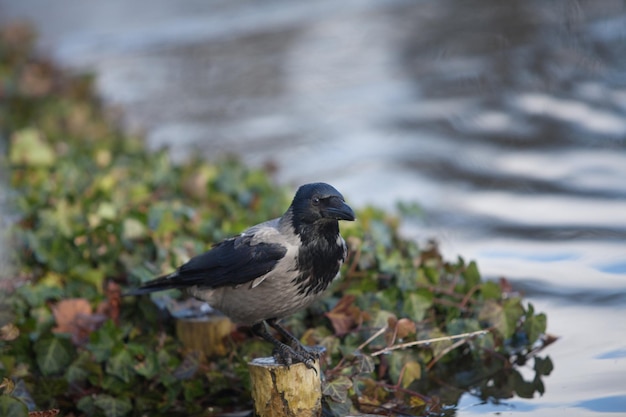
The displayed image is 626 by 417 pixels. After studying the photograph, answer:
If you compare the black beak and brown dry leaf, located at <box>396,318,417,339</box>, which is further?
brown dry leaf, located at <box>396,318,417,339</box>

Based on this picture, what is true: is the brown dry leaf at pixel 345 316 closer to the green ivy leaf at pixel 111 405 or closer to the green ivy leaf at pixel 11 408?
the green ivy leaf at pixel 111 405

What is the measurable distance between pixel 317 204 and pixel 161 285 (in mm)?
912

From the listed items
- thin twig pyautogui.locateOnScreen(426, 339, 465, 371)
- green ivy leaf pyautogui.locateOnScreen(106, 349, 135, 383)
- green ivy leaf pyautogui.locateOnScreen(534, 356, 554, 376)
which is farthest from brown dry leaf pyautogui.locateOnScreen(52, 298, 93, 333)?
green ivy leaf pyautogui.locateOnScreen(534, 356, 554, 376)

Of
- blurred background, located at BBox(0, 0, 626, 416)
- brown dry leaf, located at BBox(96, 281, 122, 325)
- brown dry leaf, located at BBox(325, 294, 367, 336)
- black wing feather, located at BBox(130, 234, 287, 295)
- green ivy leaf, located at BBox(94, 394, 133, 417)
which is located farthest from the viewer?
blurred background, located at BBox(0, 0, 626, 416)

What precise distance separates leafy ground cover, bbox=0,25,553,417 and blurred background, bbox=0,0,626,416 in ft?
1.10

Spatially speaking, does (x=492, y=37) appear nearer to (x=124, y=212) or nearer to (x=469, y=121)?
(x=469, y=121)

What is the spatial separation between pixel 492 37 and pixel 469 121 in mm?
3114

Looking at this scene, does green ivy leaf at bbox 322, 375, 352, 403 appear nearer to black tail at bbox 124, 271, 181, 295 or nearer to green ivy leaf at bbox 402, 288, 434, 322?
green ivy leaf at bbox 402, 288, 434, 322

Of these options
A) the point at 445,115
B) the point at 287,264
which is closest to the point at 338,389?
the point at 287,264

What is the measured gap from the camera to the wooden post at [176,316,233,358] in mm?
4766

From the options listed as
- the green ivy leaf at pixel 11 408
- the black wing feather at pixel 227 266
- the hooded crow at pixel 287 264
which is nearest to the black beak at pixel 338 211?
the hooded crow at pixel 287 264

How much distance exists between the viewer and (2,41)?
12.3 meters

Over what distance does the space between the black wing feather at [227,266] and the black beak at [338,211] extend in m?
0.26

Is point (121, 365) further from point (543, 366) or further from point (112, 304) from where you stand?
point (543, 366)
